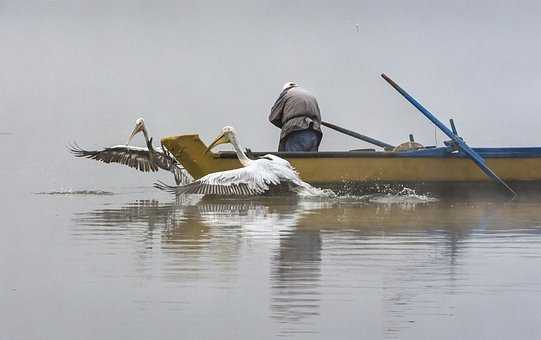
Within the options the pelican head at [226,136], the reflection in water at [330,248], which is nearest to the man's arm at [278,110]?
the pelican head at [226,136]

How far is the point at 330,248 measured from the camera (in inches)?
526

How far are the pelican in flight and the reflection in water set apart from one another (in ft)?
0.70

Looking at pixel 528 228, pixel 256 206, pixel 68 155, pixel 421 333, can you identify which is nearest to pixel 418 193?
pixel 256 206

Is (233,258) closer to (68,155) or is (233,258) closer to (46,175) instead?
(46,175)

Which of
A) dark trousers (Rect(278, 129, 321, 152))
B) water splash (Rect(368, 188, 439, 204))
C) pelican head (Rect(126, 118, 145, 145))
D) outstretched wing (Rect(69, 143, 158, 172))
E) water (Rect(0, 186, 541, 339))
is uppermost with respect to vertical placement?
pelican head (Rect(126, 118, 145, 145))

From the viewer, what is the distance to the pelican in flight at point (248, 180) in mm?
18812

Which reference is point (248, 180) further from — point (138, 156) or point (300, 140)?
point (138, 156)

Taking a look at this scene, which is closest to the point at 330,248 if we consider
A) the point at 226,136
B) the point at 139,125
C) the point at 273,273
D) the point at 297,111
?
the point at 273,273

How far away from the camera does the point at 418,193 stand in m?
19.9

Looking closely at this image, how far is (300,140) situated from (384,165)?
1671 millimetres

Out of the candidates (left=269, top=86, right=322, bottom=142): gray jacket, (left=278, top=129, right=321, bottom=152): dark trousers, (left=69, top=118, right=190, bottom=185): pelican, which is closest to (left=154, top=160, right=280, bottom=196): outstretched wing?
(left=269, top=86, right=322, bottom=142): gray jacket

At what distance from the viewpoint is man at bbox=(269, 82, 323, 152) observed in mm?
20734

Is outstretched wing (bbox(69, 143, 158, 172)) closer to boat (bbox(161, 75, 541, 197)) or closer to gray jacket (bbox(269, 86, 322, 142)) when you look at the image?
boat (bbox(161, 75, 541, 197))

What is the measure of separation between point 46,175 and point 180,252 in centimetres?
1552
